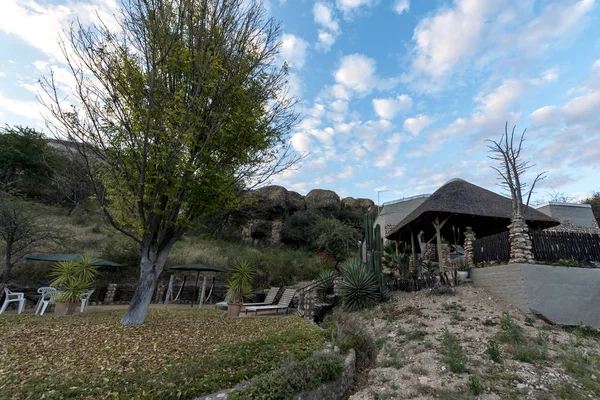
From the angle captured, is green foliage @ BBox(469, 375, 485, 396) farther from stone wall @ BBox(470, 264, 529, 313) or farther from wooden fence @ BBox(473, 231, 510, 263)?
wooden fence @ BBox(473, 231, 510, 263)

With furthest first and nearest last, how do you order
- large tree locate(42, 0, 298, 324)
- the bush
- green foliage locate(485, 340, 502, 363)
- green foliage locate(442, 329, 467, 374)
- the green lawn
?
1. large tree locate(42, 0, 298, 324)
2. the bush
3. green foliage locate(485, 340, 502, 363)
4. green foliage locate(442, 329, 467, 374)
5. the green lawn

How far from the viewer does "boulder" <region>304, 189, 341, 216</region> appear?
25625mm

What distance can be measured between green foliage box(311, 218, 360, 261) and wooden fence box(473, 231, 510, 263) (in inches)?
417

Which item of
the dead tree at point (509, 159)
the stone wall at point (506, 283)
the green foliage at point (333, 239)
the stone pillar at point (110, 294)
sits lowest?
the stone pillar at point (110, 294)

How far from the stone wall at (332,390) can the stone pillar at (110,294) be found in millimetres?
11011

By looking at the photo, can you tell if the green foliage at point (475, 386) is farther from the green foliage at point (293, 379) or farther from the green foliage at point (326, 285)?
the green foliage at point (326, 285)

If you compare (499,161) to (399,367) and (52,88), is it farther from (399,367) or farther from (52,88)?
(52,88)

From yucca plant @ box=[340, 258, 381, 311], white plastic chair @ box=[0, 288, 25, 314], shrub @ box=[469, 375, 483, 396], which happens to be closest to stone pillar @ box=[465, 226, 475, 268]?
yucca plant @ box=[340, 258, 381, 311]

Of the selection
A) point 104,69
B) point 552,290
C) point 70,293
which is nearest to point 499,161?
point 552,290

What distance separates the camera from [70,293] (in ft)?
24.2

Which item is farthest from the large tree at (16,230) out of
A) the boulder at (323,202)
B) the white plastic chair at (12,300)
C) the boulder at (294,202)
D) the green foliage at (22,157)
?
the boulder at (323,202)

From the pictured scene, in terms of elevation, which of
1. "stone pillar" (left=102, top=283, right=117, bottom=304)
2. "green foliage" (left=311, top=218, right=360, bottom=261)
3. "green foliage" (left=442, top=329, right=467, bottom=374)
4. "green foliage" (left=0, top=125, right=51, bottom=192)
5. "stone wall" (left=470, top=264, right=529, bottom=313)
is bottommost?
"stone pillar" (left=102, top=283, right=117, bottom=304)

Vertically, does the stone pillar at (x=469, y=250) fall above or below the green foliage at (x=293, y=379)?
above

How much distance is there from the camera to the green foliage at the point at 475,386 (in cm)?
353
